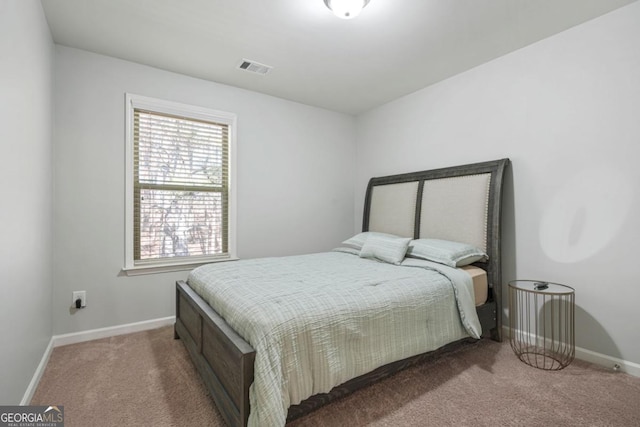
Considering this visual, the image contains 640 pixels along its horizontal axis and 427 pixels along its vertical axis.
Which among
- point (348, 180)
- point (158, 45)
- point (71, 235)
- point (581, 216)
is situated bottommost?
point (71, 235)

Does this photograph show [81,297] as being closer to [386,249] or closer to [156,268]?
[156,268]

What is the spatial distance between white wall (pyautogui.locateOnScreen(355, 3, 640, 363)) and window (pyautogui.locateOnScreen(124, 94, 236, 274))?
8.77 feet

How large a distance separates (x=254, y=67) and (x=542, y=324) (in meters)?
3.54

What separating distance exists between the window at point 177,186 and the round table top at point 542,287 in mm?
2851

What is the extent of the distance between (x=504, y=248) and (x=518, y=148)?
93cm

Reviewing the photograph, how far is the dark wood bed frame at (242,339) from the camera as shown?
4.69 feet

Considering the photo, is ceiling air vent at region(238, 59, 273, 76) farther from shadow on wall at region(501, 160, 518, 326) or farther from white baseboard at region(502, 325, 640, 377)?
white baseboard at region(502, 325, 640, 377)

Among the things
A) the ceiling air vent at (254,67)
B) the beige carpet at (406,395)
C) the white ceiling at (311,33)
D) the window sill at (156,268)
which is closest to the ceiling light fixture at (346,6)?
the white ceiling at (311,33)

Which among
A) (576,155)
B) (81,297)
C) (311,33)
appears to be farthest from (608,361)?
(81,297)

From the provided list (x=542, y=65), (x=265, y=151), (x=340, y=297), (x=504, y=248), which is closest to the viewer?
(x=340, y=297)

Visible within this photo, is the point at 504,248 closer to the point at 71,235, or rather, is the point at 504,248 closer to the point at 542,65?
the point at 542,65

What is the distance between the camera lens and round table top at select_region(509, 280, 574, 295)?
2.24m

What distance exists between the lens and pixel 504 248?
2.82 metres

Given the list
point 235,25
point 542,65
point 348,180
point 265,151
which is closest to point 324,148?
point 348,180
